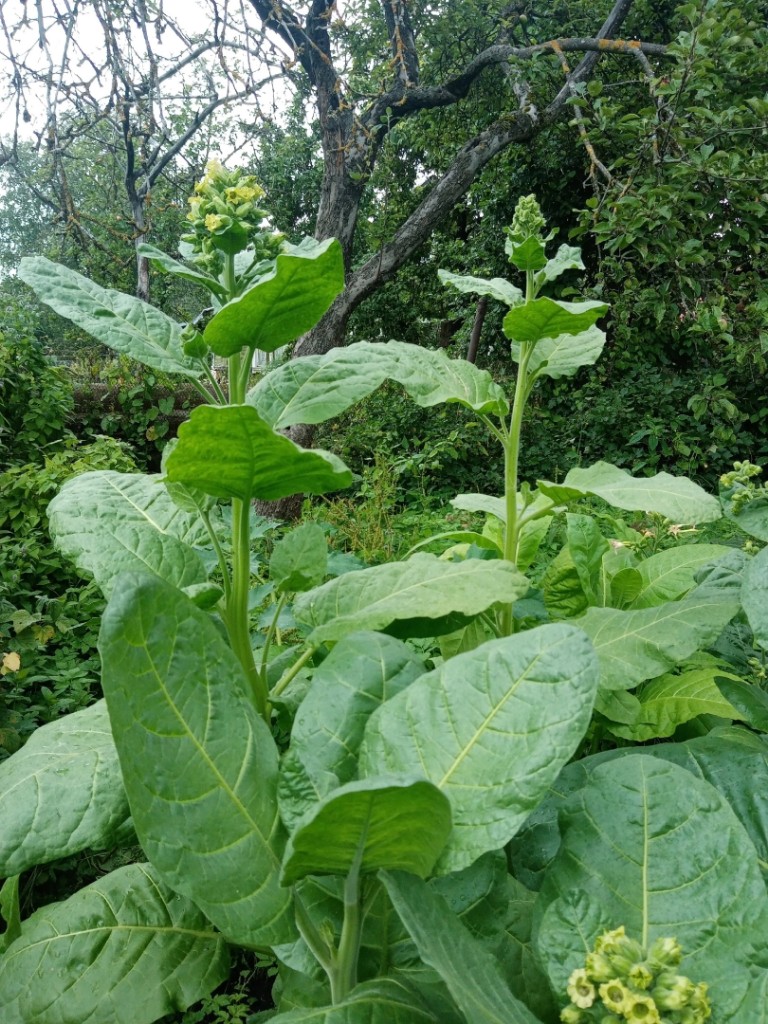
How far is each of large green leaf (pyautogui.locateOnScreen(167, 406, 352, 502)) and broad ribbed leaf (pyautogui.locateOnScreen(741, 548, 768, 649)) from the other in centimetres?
50

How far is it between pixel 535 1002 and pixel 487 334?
7.54 m

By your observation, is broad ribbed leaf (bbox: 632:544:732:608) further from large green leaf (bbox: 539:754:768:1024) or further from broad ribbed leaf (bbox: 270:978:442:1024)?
broad ribbed leaf (bbox: 270:978:442:1024)

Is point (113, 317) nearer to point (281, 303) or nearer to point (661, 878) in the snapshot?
point (281, 303)

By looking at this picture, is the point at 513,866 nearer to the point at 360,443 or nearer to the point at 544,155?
the point at 360,443

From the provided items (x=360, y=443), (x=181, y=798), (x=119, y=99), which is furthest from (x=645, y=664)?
(x=360, y=443)

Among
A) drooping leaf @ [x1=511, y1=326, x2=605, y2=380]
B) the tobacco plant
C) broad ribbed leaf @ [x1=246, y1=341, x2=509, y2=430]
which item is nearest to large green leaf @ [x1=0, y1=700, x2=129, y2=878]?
the tobacco plant

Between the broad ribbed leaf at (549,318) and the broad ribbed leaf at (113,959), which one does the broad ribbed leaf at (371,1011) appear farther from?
the broad ribbed leaf at (549,318)

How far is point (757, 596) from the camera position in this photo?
0.82 m

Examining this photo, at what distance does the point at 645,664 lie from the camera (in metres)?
0.95

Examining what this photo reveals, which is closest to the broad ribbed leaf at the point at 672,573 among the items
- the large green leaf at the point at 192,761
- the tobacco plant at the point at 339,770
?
the tobacco plant at the point at 339,770

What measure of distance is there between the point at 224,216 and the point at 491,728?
0.67m

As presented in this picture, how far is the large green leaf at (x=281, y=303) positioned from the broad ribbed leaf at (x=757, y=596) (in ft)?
1.97

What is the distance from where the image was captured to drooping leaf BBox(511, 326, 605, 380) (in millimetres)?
1268

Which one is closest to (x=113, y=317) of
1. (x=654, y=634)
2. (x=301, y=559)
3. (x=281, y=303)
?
(x=281, y=303)
